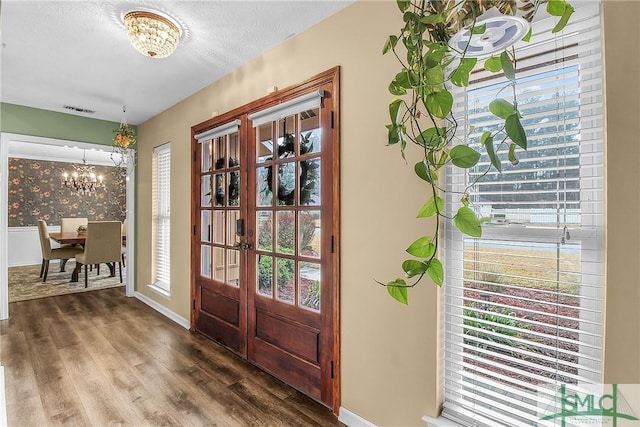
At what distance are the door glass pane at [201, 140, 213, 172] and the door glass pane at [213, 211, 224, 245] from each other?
20.1 inches

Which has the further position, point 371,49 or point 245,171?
point 245,171

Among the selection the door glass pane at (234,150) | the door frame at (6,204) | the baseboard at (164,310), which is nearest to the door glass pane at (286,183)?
the door glass pane at (234,150)

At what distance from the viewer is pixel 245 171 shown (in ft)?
9.06

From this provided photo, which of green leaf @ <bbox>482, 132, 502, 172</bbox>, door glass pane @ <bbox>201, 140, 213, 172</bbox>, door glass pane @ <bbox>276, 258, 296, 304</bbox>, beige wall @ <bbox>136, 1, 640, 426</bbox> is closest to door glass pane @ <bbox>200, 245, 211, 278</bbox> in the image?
door glass pane @ <bbox>201, 140, 213, 172</bbox>

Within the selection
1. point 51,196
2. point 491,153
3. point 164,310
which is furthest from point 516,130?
point 51,196

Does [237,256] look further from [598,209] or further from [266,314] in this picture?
[598,209]

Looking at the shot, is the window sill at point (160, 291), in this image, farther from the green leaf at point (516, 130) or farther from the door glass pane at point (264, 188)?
the green leaf at point (516, 130)

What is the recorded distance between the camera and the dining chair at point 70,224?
6.88m

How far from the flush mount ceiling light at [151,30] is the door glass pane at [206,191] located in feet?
4.36

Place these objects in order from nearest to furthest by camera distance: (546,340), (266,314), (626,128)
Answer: (626,128), (546,340), (266,314)

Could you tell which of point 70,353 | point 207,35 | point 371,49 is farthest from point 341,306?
point 70,353

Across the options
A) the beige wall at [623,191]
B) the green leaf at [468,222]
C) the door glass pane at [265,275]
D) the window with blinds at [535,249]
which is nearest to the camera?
the green leaf at [468,222]

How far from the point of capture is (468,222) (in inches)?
33.5

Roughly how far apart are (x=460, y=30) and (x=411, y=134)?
89cm
